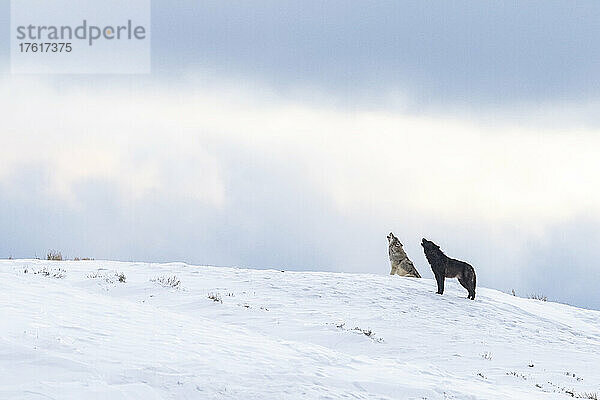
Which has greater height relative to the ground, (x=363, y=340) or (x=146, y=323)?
(x=146, y=323)

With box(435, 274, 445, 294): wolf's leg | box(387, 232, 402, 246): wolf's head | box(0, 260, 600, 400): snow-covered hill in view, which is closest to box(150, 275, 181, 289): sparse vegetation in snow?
box(0, 260, 600, 400): snow-covered hill

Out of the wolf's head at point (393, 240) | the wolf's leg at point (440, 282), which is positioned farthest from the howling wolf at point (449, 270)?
the wolf's head at point (393, 240)

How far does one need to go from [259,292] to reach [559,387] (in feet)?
26.1

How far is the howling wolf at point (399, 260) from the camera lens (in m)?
24.2

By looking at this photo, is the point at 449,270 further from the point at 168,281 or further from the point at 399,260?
the point at 168,281

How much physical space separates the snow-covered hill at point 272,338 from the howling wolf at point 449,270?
545 millimetres

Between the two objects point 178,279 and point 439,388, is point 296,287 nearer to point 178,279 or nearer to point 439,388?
point 178,279

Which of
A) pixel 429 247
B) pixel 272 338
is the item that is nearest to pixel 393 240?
pixel 429 247

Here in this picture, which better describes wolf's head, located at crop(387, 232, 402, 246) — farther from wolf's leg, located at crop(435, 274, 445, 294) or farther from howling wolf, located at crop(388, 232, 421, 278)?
wolf's leg, located at crop(435, 274, 445, 294)

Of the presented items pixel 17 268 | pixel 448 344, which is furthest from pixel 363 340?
pixel 17 268

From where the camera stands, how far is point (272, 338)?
1125 centimetres

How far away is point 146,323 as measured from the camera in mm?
9875

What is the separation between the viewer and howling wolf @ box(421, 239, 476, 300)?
1944 centimetres

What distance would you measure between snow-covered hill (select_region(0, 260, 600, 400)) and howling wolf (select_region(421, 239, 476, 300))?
1.79 ft
